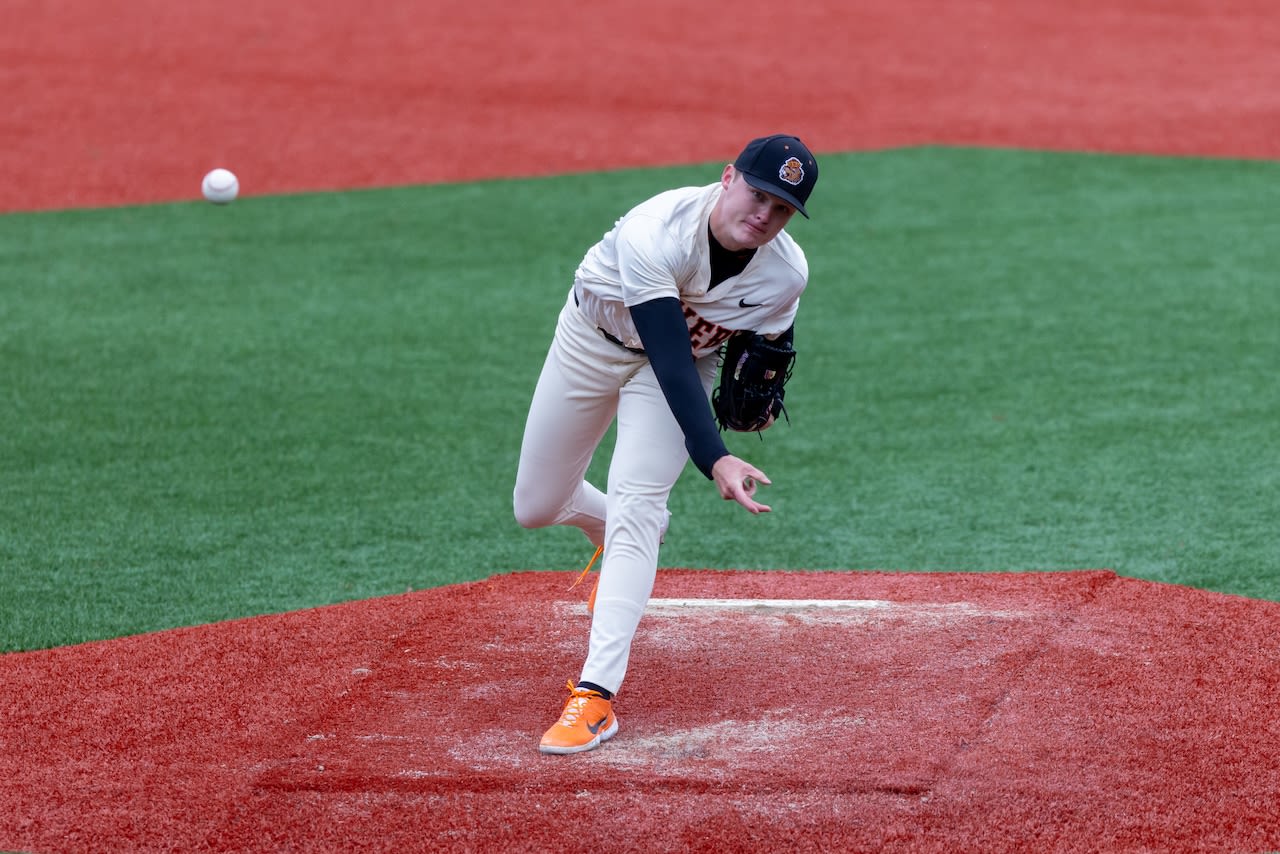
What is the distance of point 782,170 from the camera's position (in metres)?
3.71

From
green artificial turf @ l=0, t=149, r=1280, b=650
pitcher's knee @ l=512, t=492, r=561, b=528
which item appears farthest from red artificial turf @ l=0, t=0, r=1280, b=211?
pitcher's knee @ l=512, t=492, r=561, b=528

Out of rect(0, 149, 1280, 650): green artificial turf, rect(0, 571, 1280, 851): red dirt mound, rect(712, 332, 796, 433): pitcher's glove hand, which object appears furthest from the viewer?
rect(0, 149, 1280, 650): green artificial turf

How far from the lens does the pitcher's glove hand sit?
4098mm

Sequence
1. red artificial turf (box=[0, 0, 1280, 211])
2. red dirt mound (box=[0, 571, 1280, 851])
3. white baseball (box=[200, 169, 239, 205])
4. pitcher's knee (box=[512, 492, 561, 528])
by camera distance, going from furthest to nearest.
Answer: red artificial turf (box=[0, 0, 1280, 211]), white baseball (box=[200, 169, 239, 205]), pitcher's knee (box=[512, 492, 561, 528]), red dirt mound (box=[0, 571, 1280, 851])

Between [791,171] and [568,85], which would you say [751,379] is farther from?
[568,85]

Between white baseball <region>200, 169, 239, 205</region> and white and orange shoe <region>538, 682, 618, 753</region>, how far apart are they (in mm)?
8685

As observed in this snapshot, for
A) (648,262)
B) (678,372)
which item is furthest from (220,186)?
(678,372)

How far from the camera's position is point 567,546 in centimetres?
614

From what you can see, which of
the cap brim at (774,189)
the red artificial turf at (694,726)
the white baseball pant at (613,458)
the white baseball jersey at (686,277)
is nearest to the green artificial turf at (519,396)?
the red artificial turf at (694,726)

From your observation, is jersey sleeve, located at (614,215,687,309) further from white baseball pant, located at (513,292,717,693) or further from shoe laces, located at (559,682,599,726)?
shoe laces, located at (559,682,599,726)

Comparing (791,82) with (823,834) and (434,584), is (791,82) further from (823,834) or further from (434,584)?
(823,834)

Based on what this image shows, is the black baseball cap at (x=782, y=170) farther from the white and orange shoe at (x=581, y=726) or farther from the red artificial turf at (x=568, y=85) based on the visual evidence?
the red artificial turf at (x=568, y=85)

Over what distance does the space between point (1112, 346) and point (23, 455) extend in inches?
219

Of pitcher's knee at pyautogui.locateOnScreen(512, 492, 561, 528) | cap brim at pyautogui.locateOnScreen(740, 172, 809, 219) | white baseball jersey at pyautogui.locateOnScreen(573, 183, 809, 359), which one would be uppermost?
cap brim at pyautogui.locateOnScreen(740, 172, 809, 219)
